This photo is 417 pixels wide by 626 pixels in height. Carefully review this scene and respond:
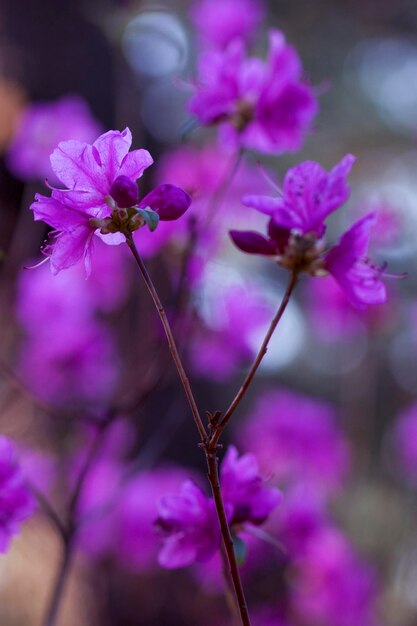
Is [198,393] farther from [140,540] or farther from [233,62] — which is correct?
[233,62]

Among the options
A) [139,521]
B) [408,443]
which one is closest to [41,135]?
[139,521]

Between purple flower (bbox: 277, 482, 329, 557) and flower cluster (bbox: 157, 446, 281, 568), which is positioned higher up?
flower cluster (bbox: 157, 446, 281, 568)

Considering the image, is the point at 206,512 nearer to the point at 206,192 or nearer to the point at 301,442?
the point at 206,192

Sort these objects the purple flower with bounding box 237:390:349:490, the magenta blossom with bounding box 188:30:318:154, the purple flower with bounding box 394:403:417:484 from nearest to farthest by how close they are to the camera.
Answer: the magenta blossom with bounding box 188:30:318:154
the purple flower with bounding box 237:390:349:490
the purple flower with bounding box 394:403:417:484

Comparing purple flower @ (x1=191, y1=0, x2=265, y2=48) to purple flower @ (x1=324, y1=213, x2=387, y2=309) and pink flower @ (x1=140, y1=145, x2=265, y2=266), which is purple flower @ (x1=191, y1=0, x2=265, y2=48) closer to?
pink flower @ (x1=140, y1=145, x2=265, y2=266)

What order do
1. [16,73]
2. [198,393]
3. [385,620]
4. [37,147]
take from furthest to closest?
[198,393], [16,73], [385,620], [37,147]

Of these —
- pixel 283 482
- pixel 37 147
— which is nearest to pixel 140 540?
pixel 283 482

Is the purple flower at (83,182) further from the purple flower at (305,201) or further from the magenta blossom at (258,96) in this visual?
the magenta blossom at (258,96)

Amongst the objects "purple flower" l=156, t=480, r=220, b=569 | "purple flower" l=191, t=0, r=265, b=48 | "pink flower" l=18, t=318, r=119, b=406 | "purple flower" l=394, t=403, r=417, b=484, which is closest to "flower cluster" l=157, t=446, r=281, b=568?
"purple flower" l=156, t=480, r=220, b=569
